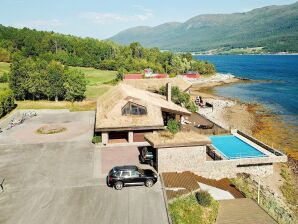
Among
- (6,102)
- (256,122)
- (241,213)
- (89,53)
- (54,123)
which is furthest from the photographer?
(89,53)

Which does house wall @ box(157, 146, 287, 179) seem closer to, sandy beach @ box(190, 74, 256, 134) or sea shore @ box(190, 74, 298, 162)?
sea shore @ box(190, 74, 298, 162)

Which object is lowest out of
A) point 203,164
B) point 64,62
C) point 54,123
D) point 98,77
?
point 203,164

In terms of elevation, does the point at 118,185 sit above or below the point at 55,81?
below

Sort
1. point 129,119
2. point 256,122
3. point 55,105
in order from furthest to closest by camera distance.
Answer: point 55,105, point 256,122, point 129,119

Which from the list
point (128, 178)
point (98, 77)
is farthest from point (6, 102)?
point (98, 77)

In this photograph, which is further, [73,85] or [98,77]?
[98,77]

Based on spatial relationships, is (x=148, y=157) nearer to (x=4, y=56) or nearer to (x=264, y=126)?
(x=264, y=126)

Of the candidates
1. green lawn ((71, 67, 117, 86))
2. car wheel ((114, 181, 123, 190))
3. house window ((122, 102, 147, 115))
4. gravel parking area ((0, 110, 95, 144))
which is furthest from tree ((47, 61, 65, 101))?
car wheel ((114, 181, 123, 190))

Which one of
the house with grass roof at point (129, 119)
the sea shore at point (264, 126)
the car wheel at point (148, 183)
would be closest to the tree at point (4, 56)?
the sea shore at point (264, 126)

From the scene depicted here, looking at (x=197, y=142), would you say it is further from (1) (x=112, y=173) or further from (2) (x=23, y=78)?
(2) (x=23, y=78)
